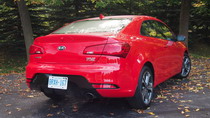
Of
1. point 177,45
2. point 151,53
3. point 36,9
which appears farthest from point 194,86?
point 36,9

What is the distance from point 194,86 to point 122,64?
9.60 ft

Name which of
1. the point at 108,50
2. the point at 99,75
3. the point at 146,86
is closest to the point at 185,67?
the point at 146,86

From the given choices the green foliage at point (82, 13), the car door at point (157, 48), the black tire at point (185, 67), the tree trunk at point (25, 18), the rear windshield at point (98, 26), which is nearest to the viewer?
the rear windshield at point (98, 26)

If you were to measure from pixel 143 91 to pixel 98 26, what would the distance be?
4.38ft

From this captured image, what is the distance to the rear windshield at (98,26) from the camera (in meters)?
3.92

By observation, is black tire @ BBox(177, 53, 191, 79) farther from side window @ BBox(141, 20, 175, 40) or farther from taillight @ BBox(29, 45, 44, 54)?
taillight @ BBox(29, 45, 44, 54)

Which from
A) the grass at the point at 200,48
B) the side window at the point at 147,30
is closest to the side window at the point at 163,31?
the side window at the point at 147,30

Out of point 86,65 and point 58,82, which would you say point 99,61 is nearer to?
point 86,65

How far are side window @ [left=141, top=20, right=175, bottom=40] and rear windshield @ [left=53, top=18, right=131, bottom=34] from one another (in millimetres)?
429

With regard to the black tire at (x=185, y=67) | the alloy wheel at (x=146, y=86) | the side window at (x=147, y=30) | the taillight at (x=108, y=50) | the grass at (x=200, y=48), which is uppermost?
the side window at (x=147, y=30)

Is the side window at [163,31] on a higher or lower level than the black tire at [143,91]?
higher

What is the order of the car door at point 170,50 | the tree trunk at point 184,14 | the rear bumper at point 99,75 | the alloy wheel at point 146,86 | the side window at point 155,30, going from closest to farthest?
the rear bumper at point 99,75
the alloy wheel at point 146,86
the side window at point 155,30
the car door at point 170,50
the tree trunk at point 184,14

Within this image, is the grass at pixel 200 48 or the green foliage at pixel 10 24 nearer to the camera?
the green foliage at pixel 10 24

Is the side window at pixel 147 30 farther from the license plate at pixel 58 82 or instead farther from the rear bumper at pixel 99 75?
the license plate at pixel 58 82
